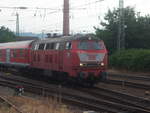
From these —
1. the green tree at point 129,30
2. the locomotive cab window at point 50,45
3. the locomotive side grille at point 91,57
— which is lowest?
the locomotive side grille at point 91,57

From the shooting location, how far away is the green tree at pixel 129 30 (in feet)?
133

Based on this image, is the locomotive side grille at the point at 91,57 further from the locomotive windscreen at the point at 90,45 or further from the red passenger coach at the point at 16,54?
the red passenger coach at the point at 16,54

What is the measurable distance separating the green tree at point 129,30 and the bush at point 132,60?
3.58 metres

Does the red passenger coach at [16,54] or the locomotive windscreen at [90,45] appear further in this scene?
the red passenger coach at [16,54]

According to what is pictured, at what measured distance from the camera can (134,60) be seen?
35.0 m

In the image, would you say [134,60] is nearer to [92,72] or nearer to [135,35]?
[135,35]

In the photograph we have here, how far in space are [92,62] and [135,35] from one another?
70.9ft

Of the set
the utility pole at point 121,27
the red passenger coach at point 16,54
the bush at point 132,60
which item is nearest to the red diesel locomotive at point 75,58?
the red passenger coach at point 16,54

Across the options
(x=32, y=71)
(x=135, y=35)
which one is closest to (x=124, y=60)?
(x=135, y=35)

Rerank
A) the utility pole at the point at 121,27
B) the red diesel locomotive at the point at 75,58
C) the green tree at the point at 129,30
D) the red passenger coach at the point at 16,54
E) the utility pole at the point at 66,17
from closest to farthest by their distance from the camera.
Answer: the red diesel locomotive at the point at 75,58 → the red passenger coach at the point at 16,54 → the utility pole at the point at 121,27 → the green tree at the point at 129,30 → the utility pole at the point at 66,17

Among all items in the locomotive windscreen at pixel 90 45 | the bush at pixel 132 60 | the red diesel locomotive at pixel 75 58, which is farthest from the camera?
the bush at pixel 132 60

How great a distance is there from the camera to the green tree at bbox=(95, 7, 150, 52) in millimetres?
40469

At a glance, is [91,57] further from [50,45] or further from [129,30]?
[129,30]

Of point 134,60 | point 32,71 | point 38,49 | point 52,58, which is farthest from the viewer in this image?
point 134,60
